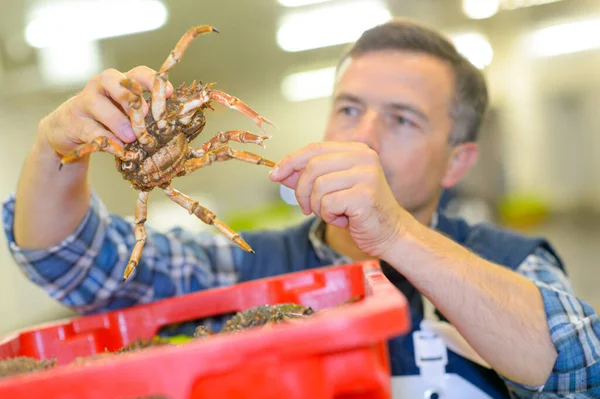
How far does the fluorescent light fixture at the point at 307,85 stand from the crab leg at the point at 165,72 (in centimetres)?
426

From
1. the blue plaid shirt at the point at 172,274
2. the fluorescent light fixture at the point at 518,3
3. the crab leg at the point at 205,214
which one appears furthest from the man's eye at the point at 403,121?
the fluorescent light fixture at the point at 518,3

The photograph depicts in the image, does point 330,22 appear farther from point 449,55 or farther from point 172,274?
point 172,274

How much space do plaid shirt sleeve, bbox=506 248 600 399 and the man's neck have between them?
458 millimetres

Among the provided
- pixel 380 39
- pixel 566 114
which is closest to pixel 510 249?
Answer: pixel 380 39

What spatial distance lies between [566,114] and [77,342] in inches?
251

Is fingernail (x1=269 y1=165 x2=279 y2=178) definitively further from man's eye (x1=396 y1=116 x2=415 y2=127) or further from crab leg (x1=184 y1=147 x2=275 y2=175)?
man's eye (x1=396 y1=116 x2=415 y2=127)

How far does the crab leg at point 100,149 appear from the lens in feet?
2.20

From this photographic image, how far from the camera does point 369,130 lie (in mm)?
1184

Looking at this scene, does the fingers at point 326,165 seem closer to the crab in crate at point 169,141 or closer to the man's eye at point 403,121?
the crab in crate at point 169,141

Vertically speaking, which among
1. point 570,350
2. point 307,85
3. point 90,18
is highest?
point 307,85

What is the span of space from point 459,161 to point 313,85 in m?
4.28

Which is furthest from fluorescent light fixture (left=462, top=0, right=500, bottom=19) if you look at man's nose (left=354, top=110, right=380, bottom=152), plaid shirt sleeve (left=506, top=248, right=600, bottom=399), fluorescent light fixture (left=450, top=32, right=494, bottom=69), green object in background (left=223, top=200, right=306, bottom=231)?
plaid shirt sleeve (left=506, top=248, right=600, bottom=399)

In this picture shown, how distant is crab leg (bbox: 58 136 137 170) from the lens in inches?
26.4

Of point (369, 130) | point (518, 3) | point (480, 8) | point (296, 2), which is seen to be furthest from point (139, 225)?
point (518, 3)
